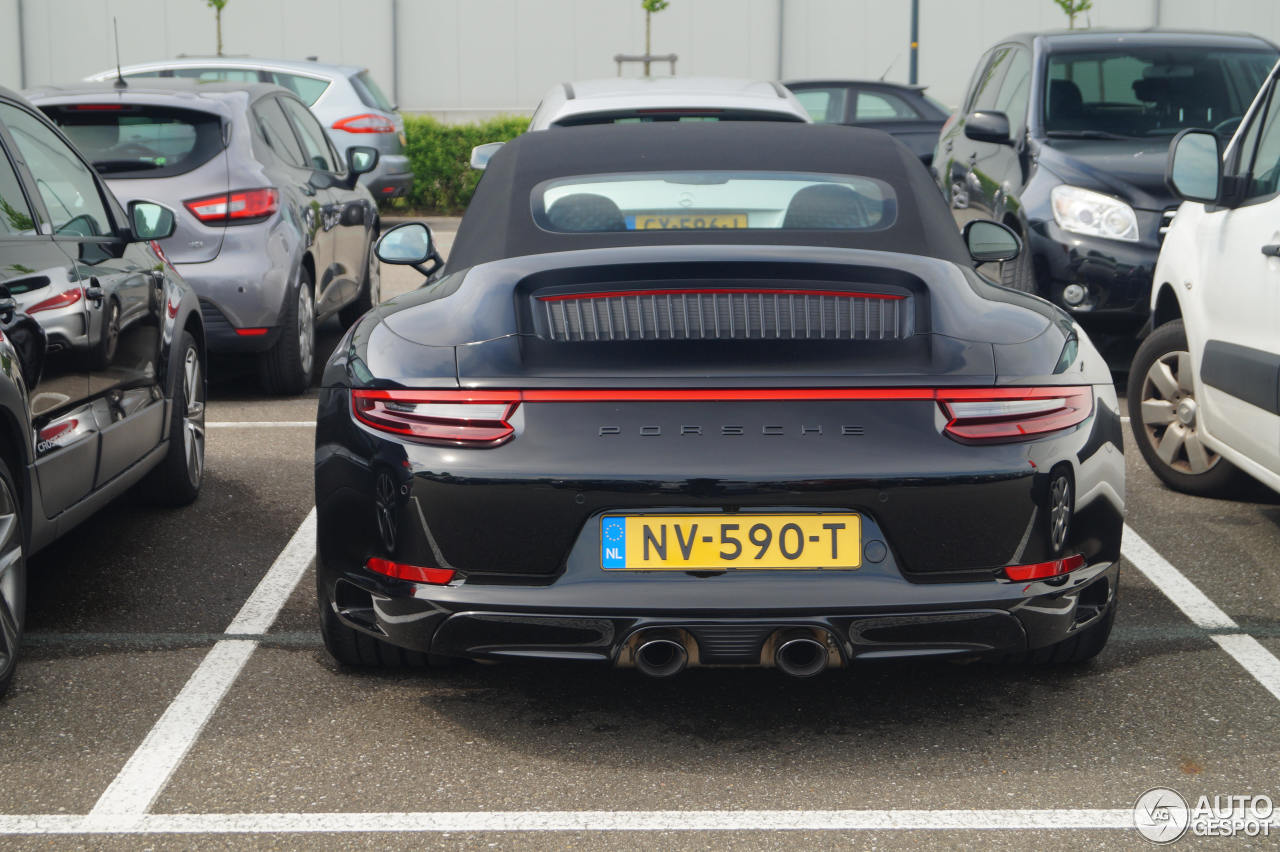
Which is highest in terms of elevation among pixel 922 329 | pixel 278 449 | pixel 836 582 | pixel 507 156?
pixel 507 156

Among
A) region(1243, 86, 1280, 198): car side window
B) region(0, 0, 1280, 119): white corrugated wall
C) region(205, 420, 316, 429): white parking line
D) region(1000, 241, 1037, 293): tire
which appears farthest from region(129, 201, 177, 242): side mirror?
region(0, 0, 1280, 119): white corrugated wall

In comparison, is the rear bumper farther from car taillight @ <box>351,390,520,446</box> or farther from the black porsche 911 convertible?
car taillight @ <box>351,390,520,446</box>

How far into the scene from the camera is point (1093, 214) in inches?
319

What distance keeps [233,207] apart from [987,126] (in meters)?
3.95

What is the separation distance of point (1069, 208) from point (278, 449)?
13.3 feet

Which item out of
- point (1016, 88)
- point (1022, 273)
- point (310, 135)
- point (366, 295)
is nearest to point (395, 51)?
point (366, 295)

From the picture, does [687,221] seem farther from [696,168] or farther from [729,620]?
[729,620]

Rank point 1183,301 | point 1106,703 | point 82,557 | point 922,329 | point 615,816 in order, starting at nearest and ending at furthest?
point 615,816 < point 922,329 < point 1106,703 < point 82,557 < point 1183,301

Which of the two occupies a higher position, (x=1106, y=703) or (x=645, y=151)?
(x=645, y=151)

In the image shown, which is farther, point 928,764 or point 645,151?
point 645,151

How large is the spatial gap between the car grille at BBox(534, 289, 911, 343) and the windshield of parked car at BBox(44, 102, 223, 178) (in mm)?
4805

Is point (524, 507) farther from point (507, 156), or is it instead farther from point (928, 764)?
point (507, 156)

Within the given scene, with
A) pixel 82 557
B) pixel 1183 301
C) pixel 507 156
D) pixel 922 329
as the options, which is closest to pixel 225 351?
pixel 82 557

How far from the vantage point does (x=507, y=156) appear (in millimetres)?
4625
